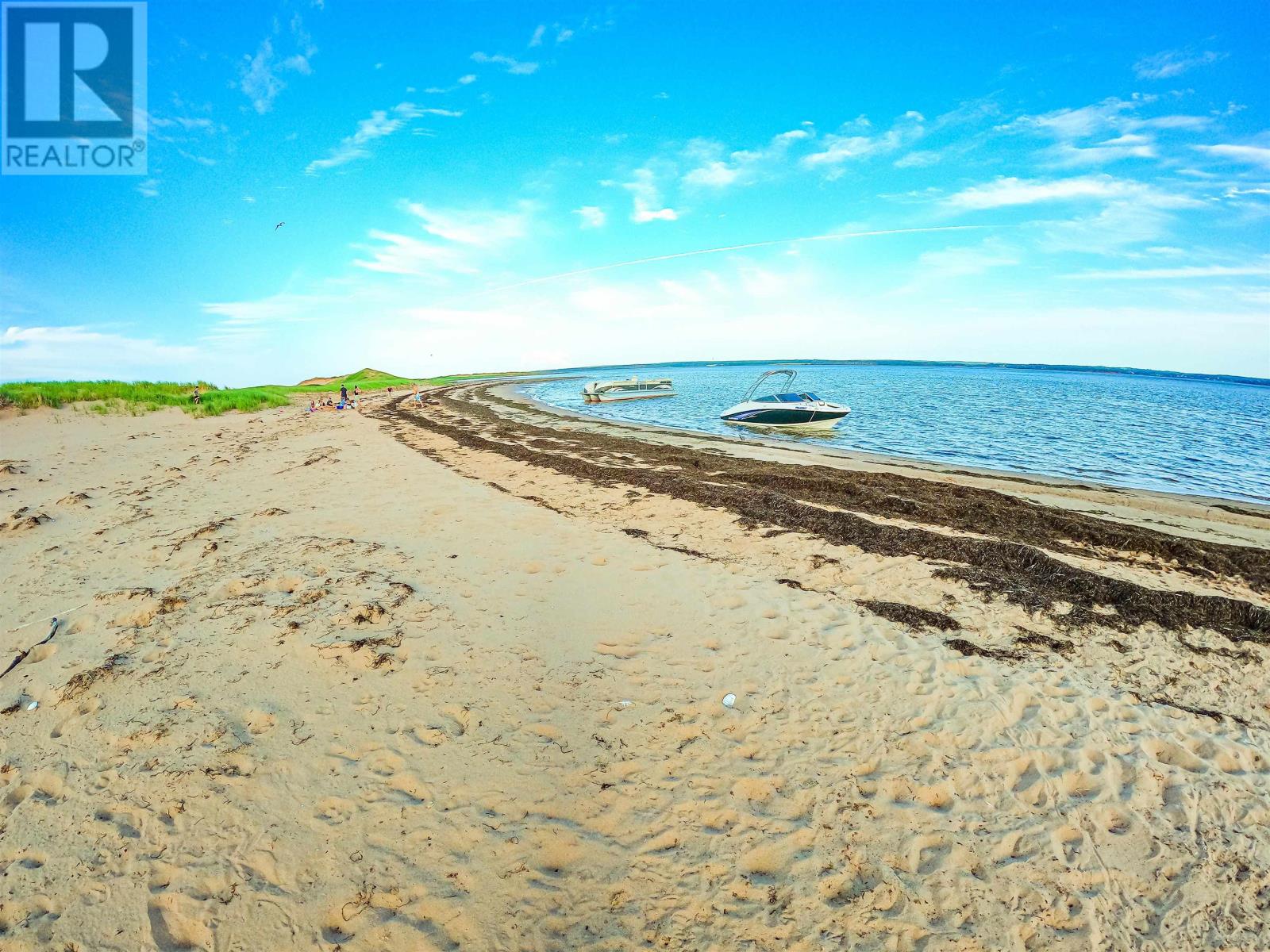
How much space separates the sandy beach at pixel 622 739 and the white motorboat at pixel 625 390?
144 feet

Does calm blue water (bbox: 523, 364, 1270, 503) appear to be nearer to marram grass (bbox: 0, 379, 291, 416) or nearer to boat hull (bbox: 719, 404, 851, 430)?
boat hull (bbox: 719, 404, 851, 430)

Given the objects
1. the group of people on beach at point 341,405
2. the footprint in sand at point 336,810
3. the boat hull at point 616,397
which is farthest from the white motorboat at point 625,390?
the footprint in sand at point 336,810

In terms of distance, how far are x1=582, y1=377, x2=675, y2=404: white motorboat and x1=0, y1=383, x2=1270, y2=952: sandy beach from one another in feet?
144

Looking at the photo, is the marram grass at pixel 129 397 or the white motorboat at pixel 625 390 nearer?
the marram grass at pixel 129 397

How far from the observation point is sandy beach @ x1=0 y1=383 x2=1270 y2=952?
3.13 meters

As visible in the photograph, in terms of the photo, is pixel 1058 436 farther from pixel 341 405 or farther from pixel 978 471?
pixel 341 405

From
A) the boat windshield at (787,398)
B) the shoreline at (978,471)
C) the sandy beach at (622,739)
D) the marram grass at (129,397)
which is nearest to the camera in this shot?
the sandy beach at (622,739)

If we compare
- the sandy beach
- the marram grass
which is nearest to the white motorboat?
the marram grass

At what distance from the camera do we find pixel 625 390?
59.6 metres

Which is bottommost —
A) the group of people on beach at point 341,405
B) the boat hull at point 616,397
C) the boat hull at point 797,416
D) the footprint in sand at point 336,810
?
the footprint in sand at point 336,810

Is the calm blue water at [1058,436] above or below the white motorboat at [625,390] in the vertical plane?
below

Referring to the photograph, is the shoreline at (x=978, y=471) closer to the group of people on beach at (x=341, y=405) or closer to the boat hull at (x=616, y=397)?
the group of people on beach at (x=341, y=405)

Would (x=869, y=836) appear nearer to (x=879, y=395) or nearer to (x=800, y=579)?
(x=800, y=579)

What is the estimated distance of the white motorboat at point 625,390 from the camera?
53.0 meters
